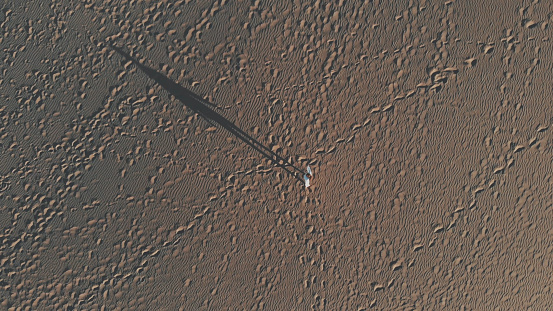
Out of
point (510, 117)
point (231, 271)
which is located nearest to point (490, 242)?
point (510, 117)

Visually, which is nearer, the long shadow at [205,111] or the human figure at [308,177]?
the human figure at [308,177]

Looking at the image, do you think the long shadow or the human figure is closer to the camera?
the human figure

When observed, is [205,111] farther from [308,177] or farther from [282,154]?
[308,177]

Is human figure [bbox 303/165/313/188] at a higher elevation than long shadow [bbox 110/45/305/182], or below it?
below

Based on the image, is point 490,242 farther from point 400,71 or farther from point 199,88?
point 199,88

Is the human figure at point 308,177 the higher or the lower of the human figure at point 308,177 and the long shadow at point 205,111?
the lower

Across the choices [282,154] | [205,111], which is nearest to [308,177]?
[282,154]
